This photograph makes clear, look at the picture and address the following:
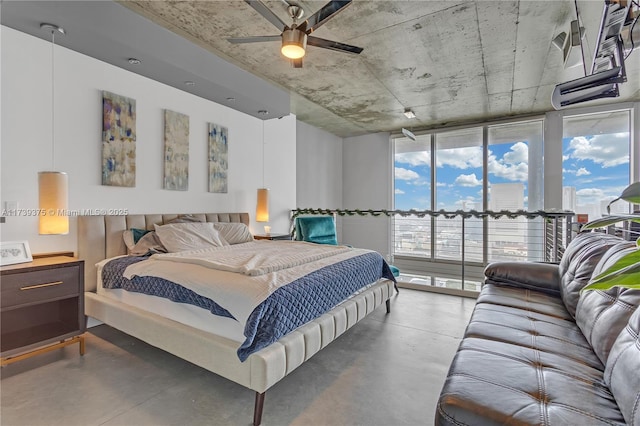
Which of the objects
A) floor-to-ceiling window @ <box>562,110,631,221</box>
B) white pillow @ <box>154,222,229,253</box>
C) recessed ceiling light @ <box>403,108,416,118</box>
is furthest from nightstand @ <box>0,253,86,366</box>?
floor-to-ceiling window @ <box>562,110,631,221</box>

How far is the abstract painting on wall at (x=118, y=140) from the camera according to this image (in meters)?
3.07

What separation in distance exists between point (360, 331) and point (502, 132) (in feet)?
16.4

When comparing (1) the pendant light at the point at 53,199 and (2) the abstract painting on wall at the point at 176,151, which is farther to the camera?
(2) the abstract painting on wall at the point at 176,151

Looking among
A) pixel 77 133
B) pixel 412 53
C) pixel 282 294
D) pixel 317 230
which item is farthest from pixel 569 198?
pixel 77 133

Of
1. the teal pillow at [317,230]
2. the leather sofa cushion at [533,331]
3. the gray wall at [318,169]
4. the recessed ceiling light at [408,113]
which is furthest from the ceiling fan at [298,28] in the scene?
the gray wall at [318,169]

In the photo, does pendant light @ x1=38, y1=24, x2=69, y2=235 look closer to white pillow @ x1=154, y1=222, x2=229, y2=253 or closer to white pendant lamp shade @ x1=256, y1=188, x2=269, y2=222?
white pillow @ x1=154, y1=222, x2=229, y2=253

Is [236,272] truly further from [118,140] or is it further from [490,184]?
[490,184]

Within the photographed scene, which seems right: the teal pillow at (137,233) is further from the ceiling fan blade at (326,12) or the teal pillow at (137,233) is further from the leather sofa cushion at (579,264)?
the leather sofa cushion at (579,264)

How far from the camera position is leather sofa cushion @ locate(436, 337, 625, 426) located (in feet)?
3.44

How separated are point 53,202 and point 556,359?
141 inches

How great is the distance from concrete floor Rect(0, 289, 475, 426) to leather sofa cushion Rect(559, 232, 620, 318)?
0.98 meters

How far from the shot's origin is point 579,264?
80.8 inches

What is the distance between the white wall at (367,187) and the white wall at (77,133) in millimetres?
3720

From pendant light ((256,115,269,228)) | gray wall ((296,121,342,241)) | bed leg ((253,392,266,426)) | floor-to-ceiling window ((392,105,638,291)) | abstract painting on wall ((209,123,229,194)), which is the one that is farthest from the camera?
gray wall ((296,121,342,241))
